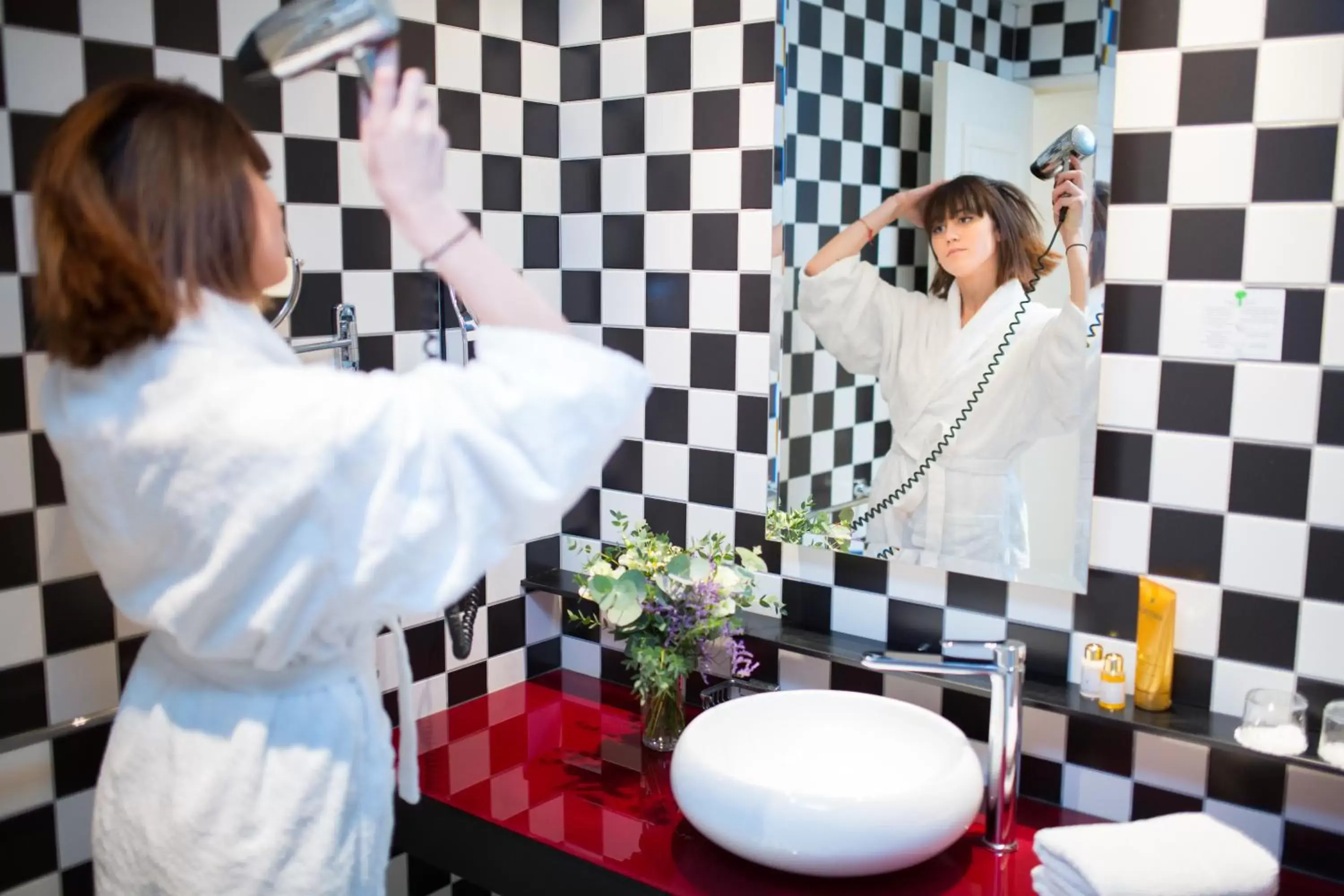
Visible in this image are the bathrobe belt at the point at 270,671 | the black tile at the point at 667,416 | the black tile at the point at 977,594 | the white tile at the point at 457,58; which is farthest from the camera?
the black tile at the point at 667,416

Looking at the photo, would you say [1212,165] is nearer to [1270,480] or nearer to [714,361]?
[1270,480]

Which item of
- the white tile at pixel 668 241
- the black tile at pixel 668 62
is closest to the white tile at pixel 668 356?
the white tile at pixel 668 241

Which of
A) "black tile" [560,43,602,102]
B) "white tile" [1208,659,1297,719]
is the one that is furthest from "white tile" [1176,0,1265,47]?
"black tile" [560,43,602,102]

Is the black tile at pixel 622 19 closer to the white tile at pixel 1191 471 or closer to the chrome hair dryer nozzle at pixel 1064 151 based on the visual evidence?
the chrome hair dryer nozzle at pixel 1064 151

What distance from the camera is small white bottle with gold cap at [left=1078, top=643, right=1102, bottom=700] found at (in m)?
1.59

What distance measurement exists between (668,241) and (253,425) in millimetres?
1163

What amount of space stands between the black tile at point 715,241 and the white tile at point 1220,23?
0.74m

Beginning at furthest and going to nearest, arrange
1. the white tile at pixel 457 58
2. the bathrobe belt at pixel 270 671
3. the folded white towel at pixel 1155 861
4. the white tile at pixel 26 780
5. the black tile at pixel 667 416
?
the black tile at pixel 667 416
the white tile at pixel 457 58
the white tile at pixel 26 780
the folded white towel at pixel 1155 861
the bathrobe belt at pixel 270 671

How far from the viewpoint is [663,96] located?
6.57 ft

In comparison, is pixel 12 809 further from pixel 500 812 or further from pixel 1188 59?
pixel 1188 59

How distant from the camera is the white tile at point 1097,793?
5.30 ft

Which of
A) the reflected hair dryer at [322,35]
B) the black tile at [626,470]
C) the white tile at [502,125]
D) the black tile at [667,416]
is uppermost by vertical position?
the white tile at [502,125]

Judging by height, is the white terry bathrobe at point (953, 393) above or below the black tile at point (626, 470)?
above

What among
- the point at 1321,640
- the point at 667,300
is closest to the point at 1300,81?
the point at 1321,640
